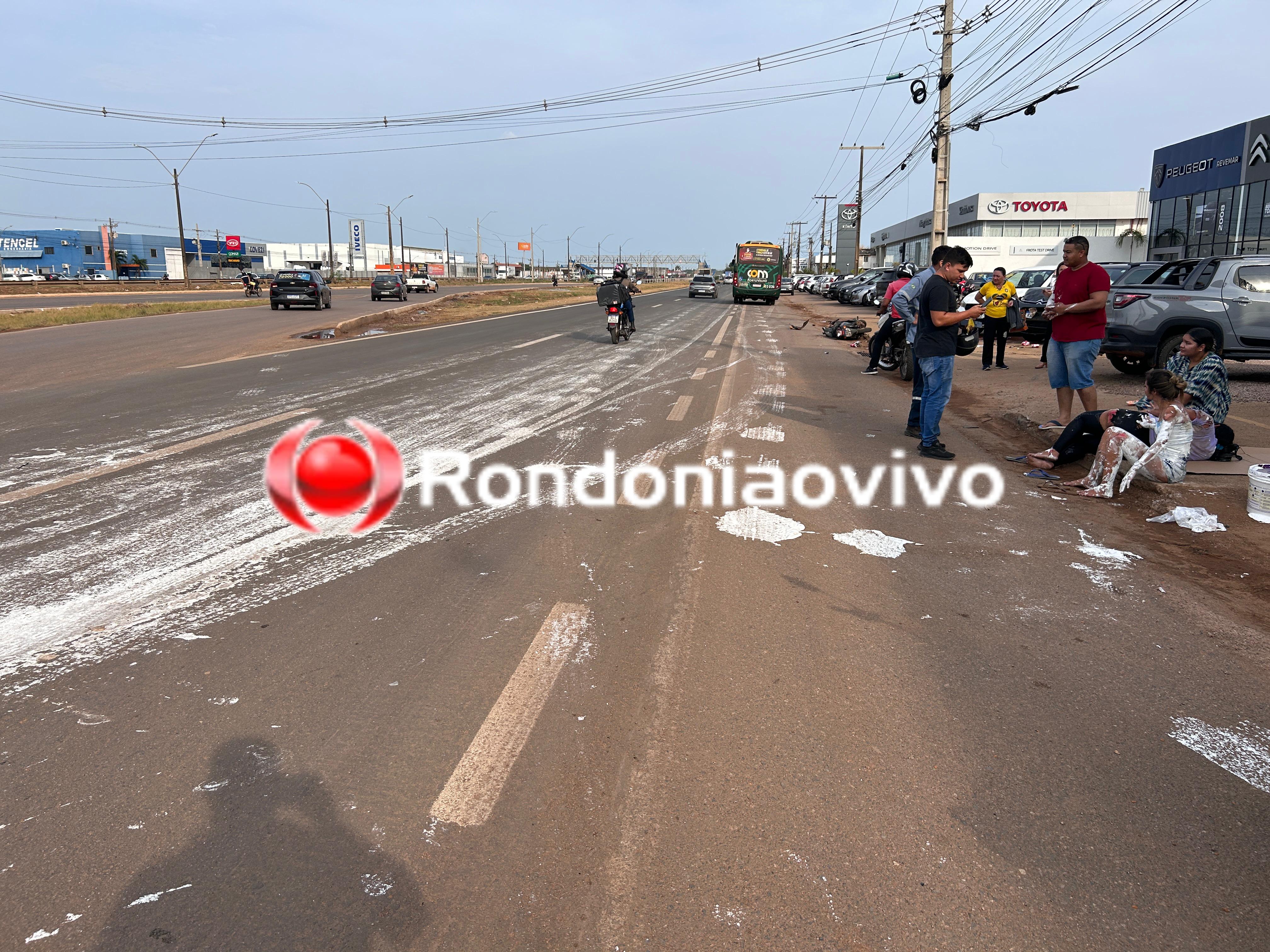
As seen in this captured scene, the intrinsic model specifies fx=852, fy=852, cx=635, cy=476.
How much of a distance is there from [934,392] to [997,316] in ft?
25.5

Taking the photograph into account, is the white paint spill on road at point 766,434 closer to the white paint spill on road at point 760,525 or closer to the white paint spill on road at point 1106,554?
the white paint spill on road at point 760,525

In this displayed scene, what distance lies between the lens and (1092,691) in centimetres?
360

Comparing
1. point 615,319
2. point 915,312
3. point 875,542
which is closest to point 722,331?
point 615,319

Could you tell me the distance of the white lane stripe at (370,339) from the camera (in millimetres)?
14875

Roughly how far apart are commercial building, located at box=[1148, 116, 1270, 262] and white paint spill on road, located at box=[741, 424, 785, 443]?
3441 cm

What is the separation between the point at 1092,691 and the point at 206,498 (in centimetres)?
565

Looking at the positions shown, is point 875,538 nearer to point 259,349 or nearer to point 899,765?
point 899,765

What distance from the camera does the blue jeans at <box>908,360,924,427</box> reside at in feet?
28.6

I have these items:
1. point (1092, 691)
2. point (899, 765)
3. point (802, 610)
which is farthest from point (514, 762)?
point (1092, 691)

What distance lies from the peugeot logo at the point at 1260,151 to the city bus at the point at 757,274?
72.3 feet

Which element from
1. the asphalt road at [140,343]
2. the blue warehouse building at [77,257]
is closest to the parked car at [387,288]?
the asphalt road at [140,343]

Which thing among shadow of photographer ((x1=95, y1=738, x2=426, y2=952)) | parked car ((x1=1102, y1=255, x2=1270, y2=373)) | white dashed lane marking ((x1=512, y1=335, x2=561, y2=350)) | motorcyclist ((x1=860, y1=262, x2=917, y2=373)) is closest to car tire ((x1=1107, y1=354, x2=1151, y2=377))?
parked car ((x1=1102, y1=255, x2=1270, y2=373))

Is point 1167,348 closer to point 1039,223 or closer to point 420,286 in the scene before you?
point 420,286

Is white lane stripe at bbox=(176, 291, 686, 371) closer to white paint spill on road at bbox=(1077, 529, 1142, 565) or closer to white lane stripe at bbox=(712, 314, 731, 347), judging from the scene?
white lane stripe at bbox=(712, 314, 731, 347)
